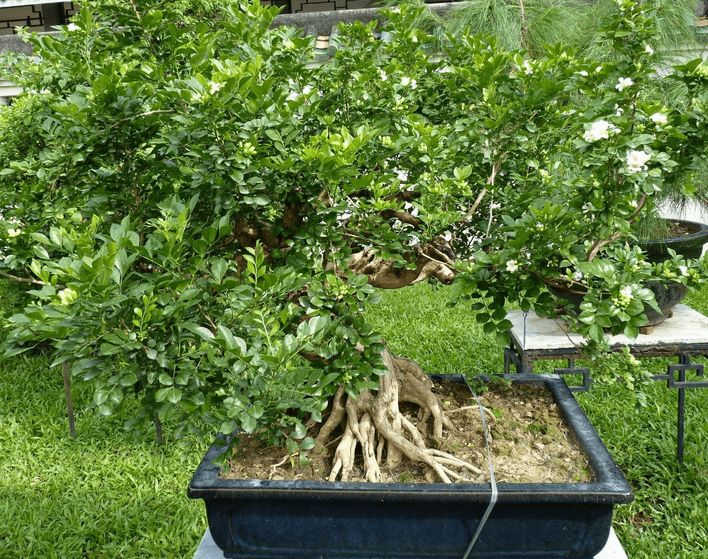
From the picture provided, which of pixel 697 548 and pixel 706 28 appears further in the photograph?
pixel 706 28

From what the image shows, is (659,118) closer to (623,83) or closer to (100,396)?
(623,83)

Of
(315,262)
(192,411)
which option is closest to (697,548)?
(315,262)

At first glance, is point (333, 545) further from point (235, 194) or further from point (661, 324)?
point (661, 324)

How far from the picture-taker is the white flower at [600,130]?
125 cm

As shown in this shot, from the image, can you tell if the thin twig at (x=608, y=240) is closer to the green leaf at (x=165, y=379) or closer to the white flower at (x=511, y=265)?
the white flower at (x=511, y=265)

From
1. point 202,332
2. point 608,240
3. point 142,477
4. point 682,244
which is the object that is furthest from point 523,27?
point 202,332

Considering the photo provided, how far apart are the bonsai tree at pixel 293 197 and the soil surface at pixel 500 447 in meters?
0.06

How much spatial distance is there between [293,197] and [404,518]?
733mm

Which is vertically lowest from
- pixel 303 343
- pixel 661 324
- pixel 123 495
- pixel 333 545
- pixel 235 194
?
pixel 123 495

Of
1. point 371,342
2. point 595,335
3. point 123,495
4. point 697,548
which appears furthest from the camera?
point 123,495

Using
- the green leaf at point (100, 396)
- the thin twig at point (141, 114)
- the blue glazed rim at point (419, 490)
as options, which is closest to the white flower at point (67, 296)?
the green leaf at point (100, 396)

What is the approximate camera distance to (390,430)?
1.83 metres

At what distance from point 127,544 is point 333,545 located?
1.37 metres

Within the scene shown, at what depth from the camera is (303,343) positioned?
1262mm
